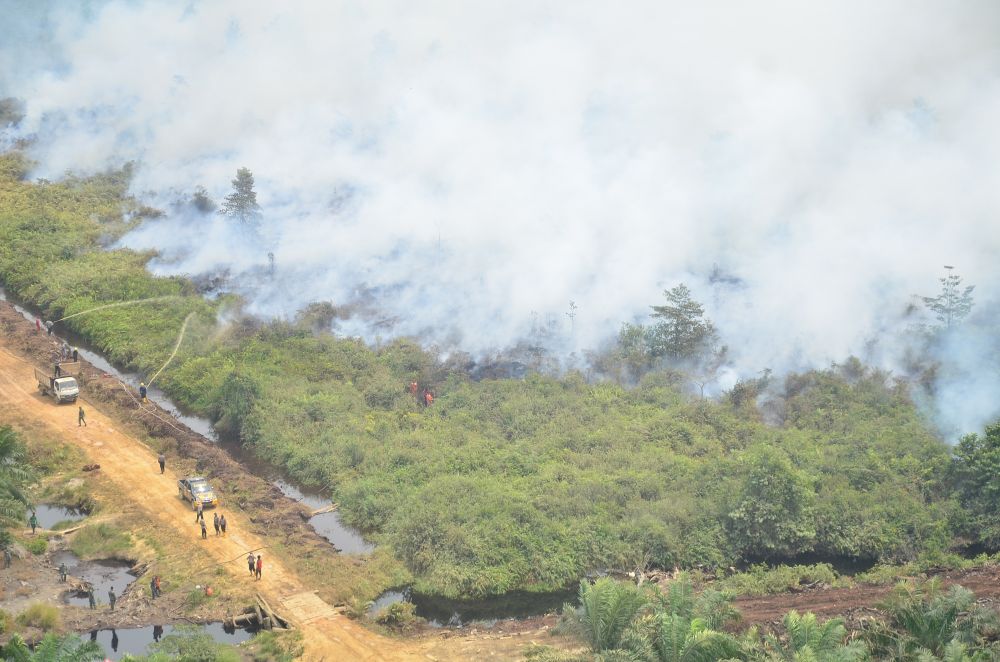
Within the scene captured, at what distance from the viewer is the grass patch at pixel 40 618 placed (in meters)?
23.6

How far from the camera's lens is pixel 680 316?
3656 centimetres

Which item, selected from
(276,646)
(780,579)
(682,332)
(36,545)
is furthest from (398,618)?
(682,332)

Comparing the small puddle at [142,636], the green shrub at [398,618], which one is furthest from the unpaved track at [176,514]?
the small puddle at [142,636]

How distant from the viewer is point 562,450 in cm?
3178

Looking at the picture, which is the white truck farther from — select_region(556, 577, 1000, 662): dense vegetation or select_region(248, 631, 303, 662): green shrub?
select_region(556, 577, 1000, 662): dense vegetation

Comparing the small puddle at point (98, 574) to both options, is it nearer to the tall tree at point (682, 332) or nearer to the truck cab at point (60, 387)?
the truck cab at point (60, 387)

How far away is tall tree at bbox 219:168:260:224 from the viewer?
45.8 m

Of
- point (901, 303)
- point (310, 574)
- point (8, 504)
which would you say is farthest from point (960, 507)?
point (8, 504)

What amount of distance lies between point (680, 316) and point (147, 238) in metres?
24.8

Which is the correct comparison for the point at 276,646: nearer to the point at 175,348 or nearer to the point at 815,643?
the point at 815,643

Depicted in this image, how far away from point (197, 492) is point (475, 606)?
27.9ft

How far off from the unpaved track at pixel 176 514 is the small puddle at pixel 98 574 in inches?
70.1

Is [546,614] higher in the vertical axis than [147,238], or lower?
lower

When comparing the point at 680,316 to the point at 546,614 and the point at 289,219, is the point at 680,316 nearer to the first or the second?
the point at 546,614
